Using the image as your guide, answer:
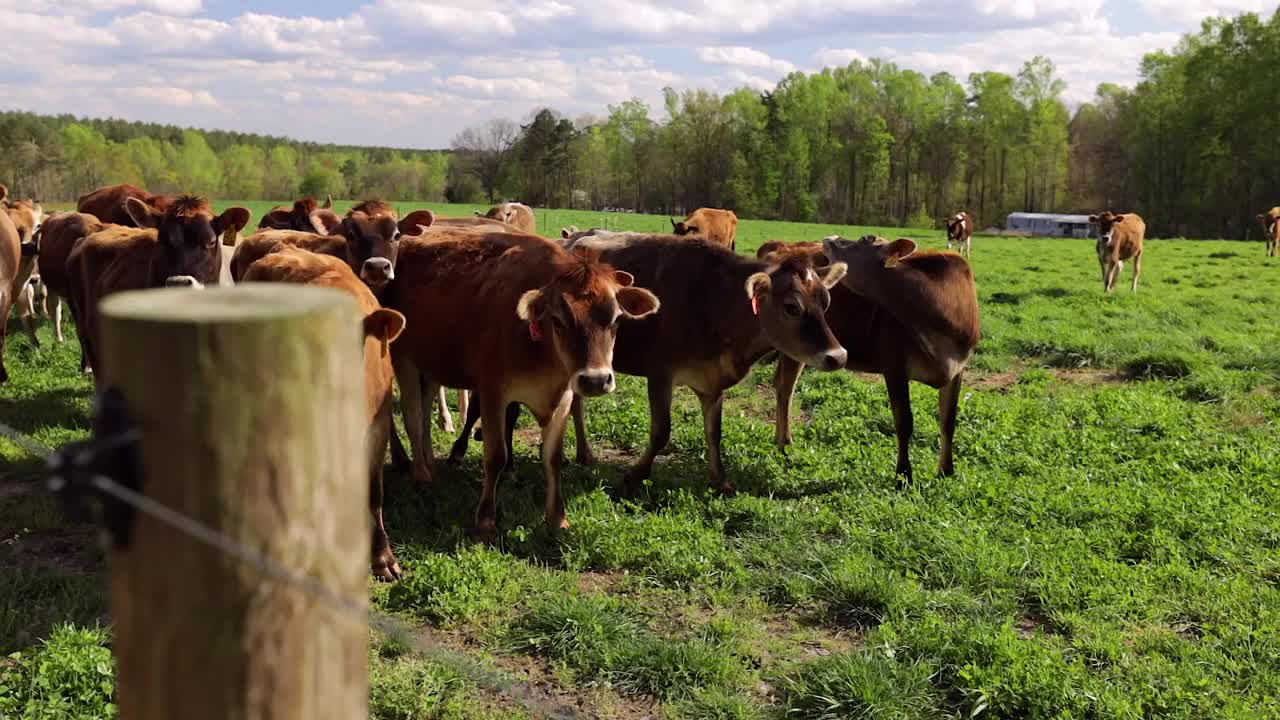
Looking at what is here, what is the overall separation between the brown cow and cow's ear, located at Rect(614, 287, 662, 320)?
4.12 feet

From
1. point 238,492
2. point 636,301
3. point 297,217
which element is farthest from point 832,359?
point 297,217

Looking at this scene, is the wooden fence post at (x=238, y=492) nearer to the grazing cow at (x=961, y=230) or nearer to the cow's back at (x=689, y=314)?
the cow's back at (x=689, y=314)

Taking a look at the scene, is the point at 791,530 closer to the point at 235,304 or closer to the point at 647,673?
the point at 647,673

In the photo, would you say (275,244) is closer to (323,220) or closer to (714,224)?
(323,220)

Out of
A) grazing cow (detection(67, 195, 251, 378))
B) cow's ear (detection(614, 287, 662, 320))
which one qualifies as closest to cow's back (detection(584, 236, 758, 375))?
cow's ear (detection(614, 287, 662, 320))

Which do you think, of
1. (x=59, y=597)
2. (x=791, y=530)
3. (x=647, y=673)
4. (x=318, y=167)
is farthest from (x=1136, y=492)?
(x=318, y=167)

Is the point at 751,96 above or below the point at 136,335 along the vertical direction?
above

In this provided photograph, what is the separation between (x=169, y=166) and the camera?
119 m

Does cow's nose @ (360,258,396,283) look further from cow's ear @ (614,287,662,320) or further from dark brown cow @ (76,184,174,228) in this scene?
dark brown cow @ (76,184,174,228)

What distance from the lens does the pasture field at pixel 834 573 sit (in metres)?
4.64

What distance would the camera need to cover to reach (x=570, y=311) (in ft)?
20.4

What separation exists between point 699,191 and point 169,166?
71.8 metres

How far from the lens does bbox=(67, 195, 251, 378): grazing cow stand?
792cm

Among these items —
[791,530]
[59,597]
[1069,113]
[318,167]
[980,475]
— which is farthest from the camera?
[318,167]
